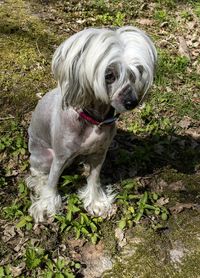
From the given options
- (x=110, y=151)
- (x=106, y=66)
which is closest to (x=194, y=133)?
(x=110, y=151)

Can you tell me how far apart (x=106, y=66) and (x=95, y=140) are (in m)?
0.90

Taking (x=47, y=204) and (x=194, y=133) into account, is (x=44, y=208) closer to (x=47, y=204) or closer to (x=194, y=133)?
(x=47, y=204)

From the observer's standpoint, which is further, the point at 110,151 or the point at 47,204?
the point at 110,151

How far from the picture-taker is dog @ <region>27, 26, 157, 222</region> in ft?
9.86

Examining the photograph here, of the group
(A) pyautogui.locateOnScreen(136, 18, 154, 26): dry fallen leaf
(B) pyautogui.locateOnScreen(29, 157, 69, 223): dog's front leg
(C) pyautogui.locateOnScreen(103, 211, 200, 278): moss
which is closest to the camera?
(C) pyautogui.locateOnScreen(103, 211, 200, 278): moss

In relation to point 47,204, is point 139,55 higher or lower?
higher

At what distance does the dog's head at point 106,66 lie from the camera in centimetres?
298

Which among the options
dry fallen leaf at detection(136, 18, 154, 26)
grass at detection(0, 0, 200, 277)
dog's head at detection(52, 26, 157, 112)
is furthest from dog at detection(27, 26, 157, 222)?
dry fallen leaf at detection(136, 18, 154, 26)

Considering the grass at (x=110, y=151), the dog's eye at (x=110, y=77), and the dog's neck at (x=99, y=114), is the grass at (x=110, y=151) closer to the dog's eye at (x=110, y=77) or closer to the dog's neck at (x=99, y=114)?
the dog's neck at (x=99, y=114)

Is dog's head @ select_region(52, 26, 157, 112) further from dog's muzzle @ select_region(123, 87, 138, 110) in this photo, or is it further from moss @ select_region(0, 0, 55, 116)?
moss @ select_region(0, 0, 55, 116)

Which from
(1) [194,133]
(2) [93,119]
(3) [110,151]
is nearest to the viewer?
(2) [93,119]

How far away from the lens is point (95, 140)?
374cm

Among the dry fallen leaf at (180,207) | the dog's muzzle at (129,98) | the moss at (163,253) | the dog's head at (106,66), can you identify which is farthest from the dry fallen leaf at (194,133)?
the dog's muzzle at (129,98)

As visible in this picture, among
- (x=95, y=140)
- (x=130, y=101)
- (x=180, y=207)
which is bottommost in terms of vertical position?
(x=180, y=207)
